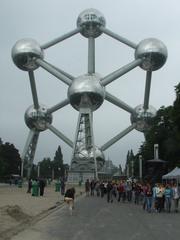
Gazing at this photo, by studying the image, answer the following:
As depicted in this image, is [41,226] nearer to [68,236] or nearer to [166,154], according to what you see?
[68,236]

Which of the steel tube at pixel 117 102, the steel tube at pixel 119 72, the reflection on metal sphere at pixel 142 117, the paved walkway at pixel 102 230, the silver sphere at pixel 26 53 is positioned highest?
the silver sphere at pixel 26 53

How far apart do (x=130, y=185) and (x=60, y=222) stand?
17.1 meters

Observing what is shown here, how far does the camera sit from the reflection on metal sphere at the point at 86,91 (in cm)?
6975

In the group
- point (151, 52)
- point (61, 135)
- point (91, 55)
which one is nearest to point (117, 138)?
point (61, 135)

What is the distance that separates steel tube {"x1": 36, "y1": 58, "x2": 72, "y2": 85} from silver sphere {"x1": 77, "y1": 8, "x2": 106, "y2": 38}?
6714mm

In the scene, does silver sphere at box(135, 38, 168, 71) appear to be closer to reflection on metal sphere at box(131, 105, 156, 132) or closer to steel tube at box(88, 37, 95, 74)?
steel tube at box(88, 37, 95, 74)

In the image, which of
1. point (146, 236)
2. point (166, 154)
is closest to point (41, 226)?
point (146, 236)

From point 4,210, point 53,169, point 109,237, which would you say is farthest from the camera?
point 53,169

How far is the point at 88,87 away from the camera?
69.5 metres

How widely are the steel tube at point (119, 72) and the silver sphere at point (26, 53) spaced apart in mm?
9876

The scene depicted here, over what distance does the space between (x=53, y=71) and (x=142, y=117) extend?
50.9 feet

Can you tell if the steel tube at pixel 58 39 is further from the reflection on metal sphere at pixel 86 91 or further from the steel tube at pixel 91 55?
the reflection on metal sphere at pixel 86 91

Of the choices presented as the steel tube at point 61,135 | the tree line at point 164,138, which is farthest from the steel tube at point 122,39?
the steel tube at point 61,135

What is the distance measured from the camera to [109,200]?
120ft
